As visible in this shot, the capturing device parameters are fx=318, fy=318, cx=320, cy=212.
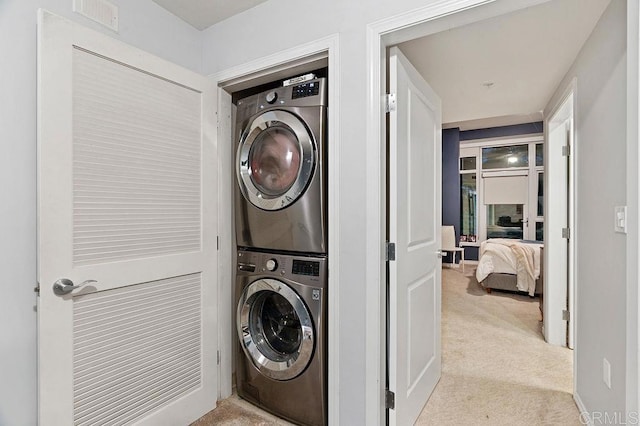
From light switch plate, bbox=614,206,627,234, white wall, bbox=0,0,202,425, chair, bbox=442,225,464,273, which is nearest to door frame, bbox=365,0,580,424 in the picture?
light switch plate, bbox=614,206,627,234

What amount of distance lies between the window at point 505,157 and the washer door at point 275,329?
6.21 m

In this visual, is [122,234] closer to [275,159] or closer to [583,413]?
[275,159]

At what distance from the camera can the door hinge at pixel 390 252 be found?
1576 mm

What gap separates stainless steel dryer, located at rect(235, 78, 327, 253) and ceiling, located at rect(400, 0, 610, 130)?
0.90m

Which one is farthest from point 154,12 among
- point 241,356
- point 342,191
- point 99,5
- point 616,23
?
point 616,23

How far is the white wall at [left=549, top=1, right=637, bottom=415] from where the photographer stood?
4.68 feet

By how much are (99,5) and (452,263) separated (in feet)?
21.5

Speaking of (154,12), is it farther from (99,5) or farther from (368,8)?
(368,8)

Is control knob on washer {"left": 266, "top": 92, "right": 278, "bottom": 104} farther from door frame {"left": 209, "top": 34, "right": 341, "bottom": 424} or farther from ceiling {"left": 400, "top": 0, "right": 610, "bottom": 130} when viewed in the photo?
ceiling {"left": 400, "top": 0, "right": 610, "bottom": 130}

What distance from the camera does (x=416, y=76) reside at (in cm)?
188

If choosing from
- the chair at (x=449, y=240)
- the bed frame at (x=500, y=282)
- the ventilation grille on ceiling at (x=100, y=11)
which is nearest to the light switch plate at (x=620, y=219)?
the ventilation grille on ceiling at (x=100, y=11)

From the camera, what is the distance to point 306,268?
176 cm

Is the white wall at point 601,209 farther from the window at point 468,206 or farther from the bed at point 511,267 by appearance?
the window at point 468,206

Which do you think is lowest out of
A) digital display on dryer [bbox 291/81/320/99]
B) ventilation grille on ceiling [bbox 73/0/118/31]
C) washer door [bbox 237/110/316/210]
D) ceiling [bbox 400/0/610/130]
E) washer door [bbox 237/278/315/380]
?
washer door [bbox 237/278/315/380]
